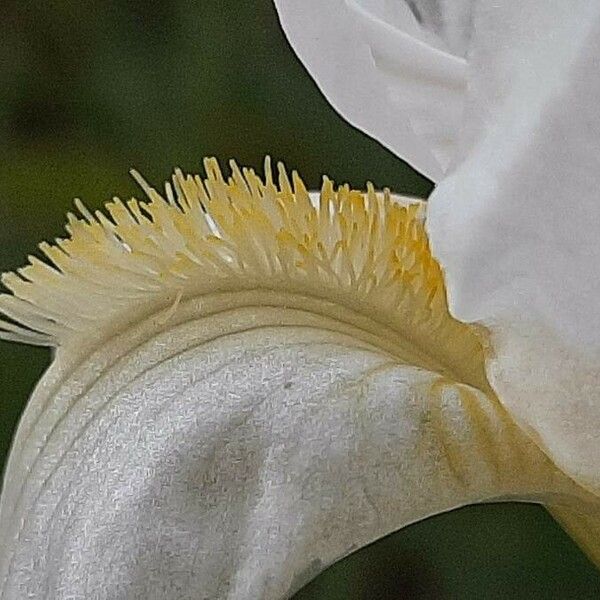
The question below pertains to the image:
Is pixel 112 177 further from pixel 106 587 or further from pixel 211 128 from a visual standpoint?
pixel 106 587

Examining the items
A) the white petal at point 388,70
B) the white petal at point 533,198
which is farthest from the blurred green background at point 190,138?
the white petal at point 533,198

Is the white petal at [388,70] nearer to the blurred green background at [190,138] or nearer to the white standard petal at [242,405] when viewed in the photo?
the white standard petal at [242,405]

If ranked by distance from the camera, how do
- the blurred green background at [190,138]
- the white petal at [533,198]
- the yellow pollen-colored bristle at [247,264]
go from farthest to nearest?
the blurred green background at [190,138], the yellow pollen-colored bristle at [247,264], the white petal at [533,198]

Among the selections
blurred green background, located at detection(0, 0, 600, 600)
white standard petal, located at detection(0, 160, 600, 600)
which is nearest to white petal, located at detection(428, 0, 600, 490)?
white standard petal, located at detection(0, 160, 600, 600)

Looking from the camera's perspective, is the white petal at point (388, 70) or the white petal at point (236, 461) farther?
the white petal at point (388, 70)

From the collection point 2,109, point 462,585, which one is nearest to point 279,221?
point 462,585

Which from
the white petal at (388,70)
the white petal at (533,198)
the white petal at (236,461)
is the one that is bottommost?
the white petal at (236,461)

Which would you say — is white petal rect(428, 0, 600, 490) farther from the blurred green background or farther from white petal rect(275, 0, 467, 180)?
the blurred green background

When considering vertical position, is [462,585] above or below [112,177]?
below
